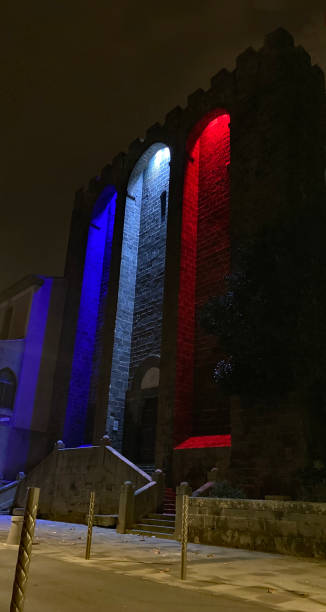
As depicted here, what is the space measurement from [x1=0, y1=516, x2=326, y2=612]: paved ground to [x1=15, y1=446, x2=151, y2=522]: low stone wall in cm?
670

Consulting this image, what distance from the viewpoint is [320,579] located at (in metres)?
6.02

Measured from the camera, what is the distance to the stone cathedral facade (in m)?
17.7

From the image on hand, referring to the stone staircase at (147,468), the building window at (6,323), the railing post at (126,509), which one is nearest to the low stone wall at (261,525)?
the railing post at (126,509)

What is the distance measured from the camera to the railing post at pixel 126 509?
1294 cm

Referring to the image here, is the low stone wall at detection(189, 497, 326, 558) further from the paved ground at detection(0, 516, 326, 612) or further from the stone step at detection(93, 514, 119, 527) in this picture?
the stone step at detection(93, 514, 119, 527)

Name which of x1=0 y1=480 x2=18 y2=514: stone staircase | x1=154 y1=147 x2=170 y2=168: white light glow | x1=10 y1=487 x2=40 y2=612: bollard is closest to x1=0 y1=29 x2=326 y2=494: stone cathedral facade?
x1=154 y1=147 x2=170 y2=168: white light glow

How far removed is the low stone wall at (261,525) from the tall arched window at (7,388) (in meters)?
17.2

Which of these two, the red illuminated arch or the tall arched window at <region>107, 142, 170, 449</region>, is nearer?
the red illuminated arch

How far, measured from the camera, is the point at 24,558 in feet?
8.76

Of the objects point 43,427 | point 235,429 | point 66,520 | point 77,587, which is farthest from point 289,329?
point 43,427

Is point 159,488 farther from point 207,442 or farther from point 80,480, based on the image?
point 80,480

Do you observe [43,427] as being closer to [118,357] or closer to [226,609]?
[118,357]

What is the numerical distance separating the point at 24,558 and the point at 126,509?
11281mm

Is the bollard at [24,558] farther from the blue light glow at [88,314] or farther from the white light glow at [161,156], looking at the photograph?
the white light glow at [161,156]
